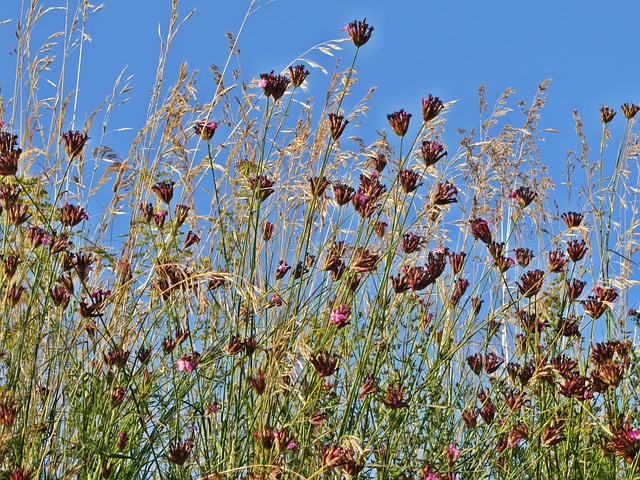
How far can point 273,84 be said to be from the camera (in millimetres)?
2592

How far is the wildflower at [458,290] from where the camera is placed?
291cm

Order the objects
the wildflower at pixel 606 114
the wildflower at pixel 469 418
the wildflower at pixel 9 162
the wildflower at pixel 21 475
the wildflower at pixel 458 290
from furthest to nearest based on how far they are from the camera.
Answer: the wildflower at pixel 606 114, the wildflower at pixel 458 290, the wildflower at pixel 469 418, the wildflower at pixel 9 162, the wildflower at pixel 21 475

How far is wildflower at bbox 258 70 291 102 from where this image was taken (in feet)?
8.47

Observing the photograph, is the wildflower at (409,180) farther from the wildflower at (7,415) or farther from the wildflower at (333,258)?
the wildflower at (7,415)

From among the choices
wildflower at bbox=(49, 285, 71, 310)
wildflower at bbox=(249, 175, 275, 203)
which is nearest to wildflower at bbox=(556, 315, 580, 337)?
wildflower at bbox=(249, 175, 275, 203)

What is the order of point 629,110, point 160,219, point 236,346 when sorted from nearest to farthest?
point 236,346 → point 160,219 → point 629,110

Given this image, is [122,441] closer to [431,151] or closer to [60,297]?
[60,297]

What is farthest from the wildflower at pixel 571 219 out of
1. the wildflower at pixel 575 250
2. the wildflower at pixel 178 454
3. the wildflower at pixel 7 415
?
the wildflower at pixel 7 415

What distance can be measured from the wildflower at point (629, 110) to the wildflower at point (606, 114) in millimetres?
47

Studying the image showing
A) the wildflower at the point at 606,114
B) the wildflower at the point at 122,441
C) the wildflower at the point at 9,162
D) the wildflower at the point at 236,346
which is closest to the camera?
the wildflower at the point at 236,346

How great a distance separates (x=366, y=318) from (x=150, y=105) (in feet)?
4.59

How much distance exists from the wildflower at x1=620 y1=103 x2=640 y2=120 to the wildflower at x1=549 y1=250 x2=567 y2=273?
3.15 ft

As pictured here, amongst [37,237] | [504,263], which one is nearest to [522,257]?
[504,263]

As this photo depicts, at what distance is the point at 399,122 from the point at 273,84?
1.27ft
